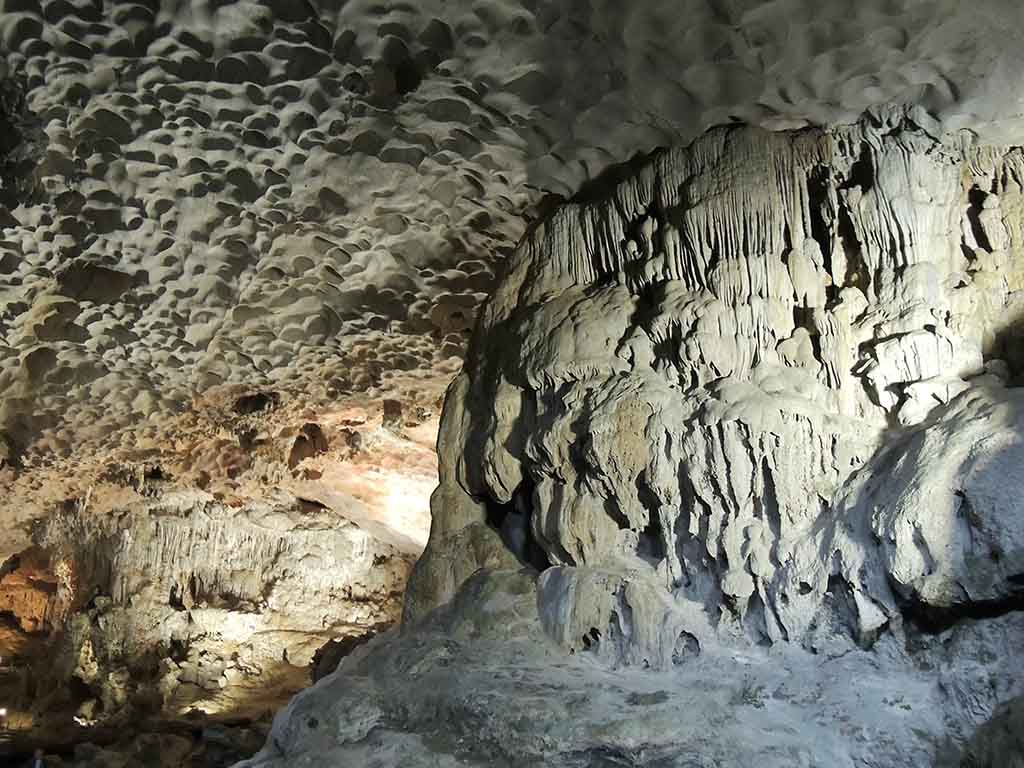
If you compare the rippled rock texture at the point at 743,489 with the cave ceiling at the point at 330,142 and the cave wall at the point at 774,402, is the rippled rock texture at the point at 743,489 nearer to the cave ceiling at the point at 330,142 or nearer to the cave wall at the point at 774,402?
the cave wall at the point at 774,402

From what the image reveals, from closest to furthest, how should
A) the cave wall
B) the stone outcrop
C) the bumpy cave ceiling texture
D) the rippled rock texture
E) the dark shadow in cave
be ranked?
the rippled rock texture
the cave wall
the bumpy cave ceiling texture
the dark shadow in cave
the stone outcrop

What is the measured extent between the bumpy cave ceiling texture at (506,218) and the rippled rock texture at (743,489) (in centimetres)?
2

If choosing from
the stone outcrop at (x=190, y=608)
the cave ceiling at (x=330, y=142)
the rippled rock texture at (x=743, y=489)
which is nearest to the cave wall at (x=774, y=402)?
the rippled rock texture at (x=743, y=489)

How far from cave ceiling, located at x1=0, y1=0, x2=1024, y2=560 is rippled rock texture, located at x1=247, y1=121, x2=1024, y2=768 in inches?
15.0

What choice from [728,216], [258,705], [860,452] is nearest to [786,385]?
[860,452]

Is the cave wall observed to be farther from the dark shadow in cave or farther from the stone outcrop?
the stone outcrop

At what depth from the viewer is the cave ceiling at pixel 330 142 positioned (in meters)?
4.74

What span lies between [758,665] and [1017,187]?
9.08ft

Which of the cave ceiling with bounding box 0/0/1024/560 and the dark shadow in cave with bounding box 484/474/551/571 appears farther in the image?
the dark shadow in cave with bounding box 484/474/551/571

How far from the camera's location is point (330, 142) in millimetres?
5703

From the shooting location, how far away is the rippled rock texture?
3.83m

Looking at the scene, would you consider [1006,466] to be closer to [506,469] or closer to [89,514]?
[506,469]

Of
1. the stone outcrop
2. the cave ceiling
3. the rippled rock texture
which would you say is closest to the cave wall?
the rippled rock texture

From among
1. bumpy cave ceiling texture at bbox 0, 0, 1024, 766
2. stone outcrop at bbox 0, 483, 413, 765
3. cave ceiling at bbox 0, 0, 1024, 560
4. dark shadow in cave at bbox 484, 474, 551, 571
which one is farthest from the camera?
stone outcrop at bbox 0, 483, 413, 765
